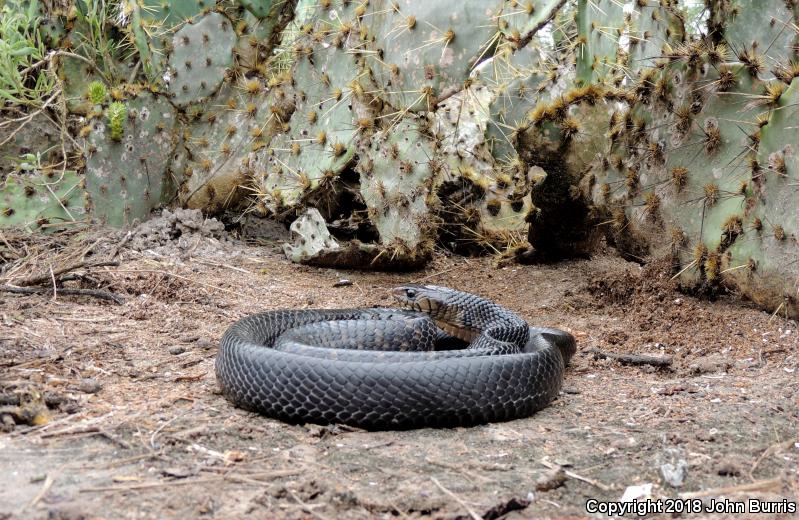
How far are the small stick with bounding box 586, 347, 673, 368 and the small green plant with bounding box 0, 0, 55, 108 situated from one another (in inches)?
190

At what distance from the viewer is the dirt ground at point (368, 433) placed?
2.32m

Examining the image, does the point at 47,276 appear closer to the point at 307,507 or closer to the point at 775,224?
the point at 307,507

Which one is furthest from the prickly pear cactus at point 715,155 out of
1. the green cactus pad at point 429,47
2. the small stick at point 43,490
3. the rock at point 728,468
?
the small stick at point 43,490

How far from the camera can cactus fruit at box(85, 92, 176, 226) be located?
6426 millimetres

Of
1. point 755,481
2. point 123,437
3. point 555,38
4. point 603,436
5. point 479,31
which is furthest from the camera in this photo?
point 555,38

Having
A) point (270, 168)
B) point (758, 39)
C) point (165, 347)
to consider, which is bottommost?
point (165, 347)

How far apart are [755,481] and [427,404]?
46.9 inches

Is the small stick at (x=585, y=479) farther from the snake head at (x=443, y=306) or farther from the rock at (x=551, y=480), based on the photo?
the snake head at (x=443, y=306)

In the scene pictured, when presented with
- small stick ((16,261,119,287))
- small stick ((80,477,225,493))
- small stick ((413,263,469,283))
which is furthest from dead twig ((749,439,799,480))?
small stick ((16,261,119,287))

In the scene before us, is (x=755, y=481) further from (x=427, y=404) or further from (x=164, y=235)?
(x=164, y=235)

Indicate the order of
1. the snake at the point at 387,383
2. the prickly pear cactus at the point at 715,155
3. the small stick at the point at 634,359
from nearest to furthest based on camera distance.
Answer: the snake at the point at 387,383 < the small stick at the point at 634,359 < the prickly pear cactus at the point at 715,155

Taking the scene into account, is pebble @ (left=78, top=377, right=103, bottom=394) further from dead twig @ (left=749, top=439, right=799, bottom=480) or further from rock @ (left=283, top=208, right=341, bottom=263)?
rock @ (left=283, top=208, right=341, bottom=263)

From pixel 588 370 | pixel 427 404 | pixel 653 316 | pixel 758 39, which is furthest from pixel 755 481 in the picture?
pixel 758 39

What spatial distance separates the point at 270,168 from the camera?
6.37 meters
